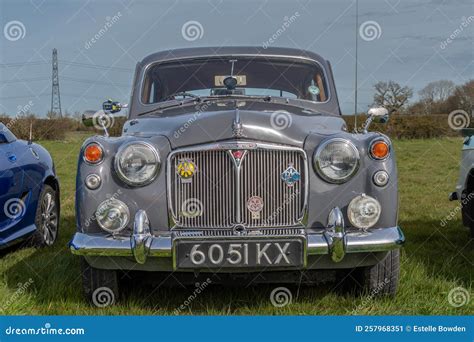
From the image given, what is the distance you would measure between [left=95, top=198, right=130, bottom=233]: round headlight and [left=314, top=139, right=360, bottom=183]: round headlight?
3.86 ft

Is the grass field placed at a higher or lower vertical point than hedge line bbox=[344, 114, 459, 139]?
lower

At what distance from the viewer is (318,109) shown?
4926mm

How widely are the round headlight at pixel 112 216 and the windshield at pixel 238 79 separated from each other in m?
1.62

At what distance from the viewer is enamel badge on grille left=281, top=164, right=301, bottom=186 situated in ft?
11.8

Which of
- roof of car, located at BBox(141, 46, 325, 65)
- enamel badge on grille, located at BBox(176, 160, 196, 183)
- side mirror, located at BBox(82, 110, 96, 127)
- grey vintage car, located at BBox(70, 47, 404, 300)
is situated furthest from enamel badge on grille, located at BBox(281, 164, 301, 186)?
roof of car, located at BBox(141, 46, 325, 65)

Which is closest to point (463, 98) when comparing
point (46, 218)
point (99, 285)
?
point (46, 218)

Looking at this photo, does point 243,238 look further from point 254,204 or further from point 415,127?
point 415,127

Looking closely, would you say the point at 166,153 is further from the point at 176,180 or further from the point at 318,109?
the point at 318,109

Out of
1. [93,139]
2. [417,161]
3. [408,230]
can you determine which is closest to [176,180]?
[93,139]

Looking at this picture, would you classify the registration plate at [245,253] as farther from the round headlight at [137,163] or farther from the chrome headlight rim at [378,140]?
the chrome headlight rim at [378,140]

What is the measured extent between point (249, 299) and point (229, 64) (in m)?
2.15

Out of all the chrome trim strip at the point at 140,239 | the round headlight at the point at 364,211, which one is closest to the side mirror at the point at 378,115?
the round headlight at the point at 364,211

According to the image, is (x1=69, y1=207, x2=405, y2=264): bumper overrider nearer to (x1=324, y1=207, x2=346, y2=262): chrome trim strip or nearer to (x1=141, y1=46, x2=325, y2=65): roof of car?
(x1=324, y1=207, x2=346, y2=262): chrome trim strip

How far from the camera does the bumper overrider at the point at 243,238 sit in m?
3.41
